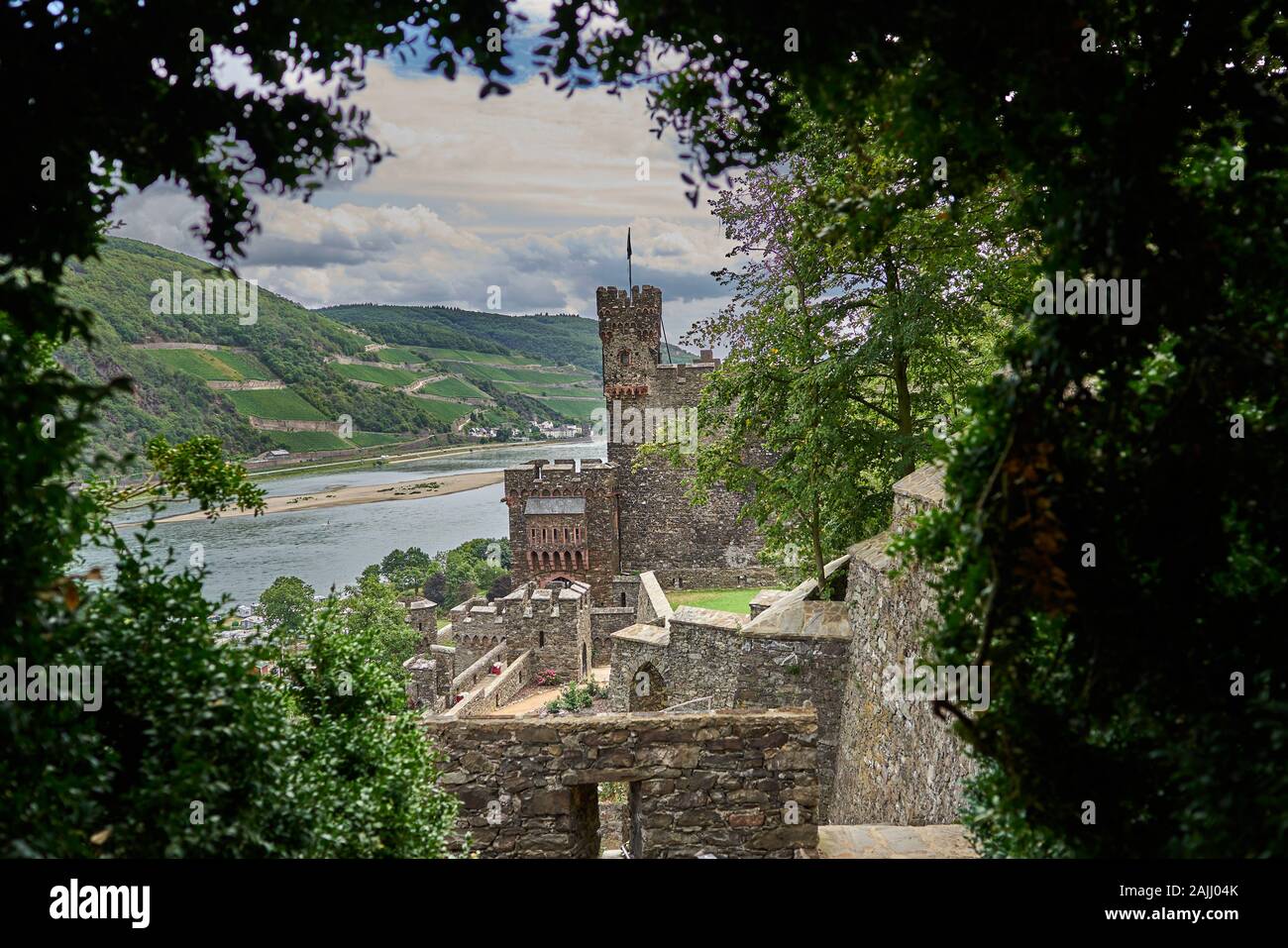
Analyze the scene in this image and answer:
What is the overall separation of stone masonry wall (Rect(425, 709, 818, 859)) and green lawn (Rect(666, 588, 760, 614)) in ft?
45.7

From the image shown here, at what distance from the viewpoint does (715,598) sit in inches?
912

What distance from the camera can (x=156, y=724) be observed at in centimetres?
303

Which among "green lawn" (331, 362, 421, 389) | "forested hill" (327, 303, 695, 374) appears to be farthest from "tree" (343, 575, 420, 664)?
"forested hill" (327, 303, 695, 374)

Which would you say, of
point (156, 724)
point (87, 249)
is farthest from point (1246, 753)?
point (87, 249)

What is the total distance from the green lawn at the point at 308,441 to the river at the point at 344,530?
2.90 feet

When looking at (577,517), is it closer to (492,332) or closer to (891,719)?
(891,719)

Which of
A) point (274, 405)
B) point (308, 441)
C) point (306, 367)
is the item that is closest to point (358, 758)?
point (308, 441)

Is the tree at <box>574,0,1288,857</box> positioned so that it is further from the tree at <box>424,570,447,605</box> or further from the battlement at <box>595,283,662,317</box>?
the tree at <box>424,570,447,605</box>

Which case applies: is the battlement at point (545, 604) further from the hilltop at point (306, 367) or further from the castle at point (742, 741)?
the hilltop at point (306, 367)

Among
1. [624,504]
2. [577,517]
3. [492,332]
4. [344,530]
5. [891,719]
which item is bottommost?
[344,530]

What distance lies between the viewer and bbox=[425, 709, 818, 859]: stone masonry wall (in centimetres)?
582

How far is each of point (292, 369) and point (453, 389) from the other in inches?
997

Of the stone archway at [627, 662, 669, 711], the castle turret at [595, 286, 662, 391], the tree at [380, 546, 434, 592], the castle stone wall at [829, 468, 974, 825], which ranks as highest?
the castle turret at [595, 286, 662, 391]
